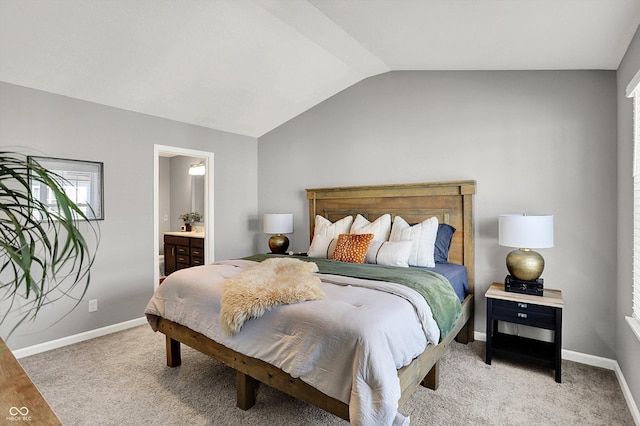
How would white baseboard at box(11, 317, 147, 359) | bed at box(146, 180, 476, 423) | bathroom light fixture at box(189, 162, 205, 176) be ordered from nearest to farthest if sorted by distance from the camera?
bed at box(146, 180, 476, 423) < white baseboard at box(11, 317, 147, 359) < bathroom light fixture at box(189, 162, 205, 176)

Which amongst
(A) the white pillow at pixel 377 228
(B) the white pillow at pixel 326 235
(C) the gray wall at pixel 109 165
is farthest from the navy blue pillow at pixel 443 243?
(C) the gray wall at pixel 109 165

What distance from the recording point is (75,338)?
11.1ft

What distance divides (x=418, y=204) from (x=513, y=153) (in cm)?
99

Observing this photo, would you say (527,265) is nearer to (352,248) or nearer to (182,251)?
(352,248)

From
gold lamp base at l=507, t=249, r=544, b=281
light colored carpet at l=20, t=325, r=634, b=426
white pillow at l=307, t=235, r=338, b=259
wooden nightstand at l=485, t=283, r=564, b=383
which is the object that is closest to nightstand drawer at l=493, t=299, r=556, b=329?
wooden nightstand at l=485, t=283, r=564, b=383

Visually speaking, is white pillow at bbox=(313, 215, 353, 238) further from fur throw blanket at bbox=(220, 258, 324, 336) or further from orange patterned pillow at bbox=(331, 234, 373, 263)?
fur throw blanket at bbox=(220, 258, 324, 336)

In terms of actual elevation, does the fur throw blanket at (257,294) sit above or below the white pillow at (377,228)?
below

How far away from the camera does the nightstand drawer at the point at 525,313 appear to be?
8.86 feet

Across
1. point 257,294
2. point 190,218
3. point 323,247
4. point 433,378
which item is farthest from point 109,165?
point 433,378

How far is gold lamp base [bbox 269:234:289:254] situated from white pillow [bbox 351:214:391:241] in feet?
3.82

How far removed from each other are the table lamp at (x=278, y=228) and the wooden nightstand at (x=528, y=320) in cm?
250

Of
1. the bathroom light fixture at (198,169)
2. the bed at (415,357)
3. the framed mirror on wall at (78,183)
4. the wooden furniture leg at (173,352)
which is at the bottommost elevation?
the wooden furniture leg at (173,352)

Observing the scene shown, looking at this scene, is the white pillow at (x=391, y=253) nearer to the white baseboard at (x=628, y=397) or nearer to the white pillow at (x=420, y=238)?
the white pillow at (x=420, y=238)

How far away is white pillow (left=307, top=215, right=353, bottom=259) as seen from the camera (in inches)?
149
